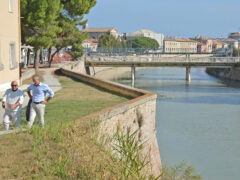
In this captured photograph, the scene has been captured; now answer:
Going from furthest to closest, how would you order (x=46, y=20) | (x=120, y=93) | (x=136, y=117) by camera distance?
(x=46, y=20) → (x=120, y=93) → (x=136, y=117)

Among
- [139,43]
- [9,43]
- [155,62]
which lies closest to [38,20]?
[9,43]

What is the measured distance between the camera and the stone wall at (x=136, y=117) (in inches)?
462

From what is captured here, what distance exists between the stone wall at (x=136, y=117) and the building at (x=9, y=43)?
17.7ft

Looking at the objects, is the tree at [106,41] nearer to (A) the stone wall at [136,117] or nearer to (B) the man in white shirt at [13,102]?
(A) the stone wall at [136,117]

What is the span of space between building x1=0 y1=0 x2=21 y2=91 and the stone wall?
5.38 metres

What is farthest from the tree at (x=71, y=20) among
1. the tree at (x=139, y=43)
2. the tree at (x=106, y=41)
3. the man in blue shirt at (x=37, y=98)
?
the tree at (x=139, y=43)

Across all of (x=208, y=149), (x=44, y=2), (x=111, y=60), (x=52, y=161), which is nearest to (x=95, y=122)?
(x=52, y=161)

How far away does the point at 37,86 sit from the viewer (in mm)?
9773

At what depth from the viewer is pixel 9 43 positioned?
67.7ft

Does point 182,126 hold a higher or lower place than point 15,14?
lower

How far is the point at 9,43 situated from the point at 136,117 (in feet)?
31.0

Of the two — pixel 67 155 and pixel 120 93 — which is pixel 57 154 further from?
pixel 120 93

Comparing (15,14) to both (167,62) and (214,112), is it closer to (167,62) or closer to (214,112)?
(214,112)

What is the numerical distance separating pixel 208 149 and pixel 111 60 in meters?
43.2
